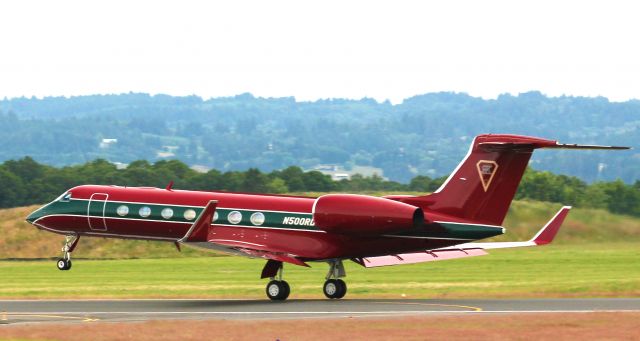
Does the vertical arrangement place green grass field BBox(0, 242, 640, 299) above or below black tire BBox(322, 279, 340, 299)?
below

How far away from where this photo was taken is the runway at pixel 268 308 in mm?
37906

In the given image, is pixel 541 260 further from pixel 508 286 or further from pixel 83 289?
pixel 83 289

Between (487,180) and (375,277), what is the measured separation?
16.9m

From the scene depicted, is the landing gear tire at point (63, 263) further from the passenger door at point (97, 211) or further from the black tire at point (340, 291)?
the black tire at point (340, 291)

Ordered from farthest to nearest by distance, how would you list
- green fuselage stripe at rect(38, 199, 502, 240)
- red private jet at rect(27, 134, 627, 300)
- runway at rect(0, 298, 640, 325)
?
green fuselage stripe at rect(38, 199, 502, 240) → red private jet at rect(27, 134, 627, 300) → runway at rect(0, 298, 640, 325)

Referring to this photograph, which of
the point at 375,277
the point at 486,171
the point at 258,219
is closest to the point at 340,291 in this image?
the point at 258,219

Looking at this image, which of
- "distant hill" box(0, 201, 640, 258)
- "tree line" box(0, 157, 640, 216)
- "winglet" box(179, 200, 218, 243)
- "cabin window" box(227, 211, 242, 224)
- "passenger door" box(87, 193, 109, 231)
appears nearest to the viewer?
"winglet" box(179, 200, 218, 243)

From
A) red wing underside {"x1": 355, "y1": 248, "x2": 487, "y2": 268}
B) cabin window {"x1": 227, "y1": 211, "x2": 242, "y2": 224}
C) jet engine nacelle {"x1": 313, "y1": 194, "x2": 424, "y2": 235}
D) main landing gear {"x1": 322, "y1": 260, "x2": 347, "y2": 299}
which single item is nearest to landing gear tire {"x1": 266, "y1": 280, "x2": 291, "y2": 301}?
main landing gear {"x1": 322, "y1": 260, "x2": 347, "y2": 299}

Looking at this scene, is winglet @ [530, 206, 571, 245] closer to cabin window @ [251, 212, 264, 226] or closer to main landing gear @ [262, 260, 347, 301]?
main landing gear @ [262, 260, 347, 301]

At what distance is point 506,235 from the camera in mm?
76188

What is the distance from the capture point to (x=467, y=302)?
42.1m

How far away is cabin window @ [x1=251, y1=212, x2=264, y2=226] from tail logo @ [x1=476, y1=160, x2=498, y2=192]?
7943mm

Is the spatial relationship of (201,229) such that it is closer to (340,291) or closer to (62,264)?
(340,291)

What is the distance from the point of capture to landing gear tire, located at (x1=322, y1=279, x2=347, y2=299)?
146 feet
